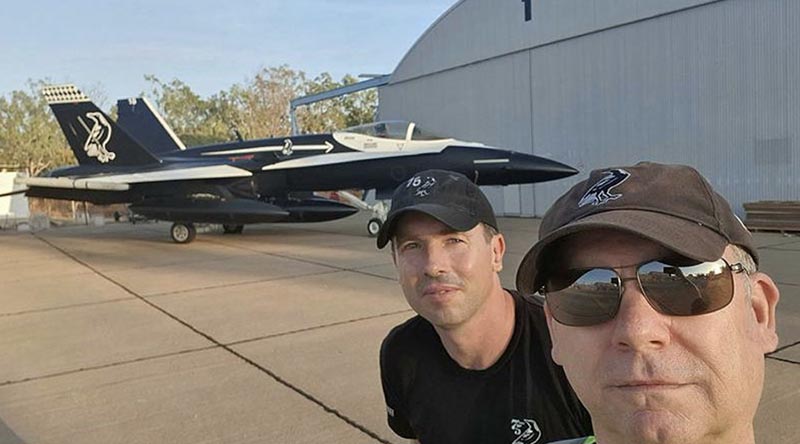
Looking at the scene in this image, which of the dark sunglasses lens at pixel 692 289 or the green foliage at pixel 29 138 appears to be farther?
the green foliage at pixel 29 138

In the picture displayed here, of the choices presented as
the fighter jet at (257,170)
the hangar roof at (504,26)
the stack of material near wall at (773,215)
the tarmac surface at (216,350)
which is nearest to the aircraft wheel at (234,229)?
the fighter jet at (257,170)

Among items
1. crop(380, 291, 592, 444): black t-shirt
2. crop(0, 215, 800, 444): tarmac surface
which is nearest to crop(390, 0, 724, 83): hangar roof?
crop(0, 215, 800, 444): tarmac surface

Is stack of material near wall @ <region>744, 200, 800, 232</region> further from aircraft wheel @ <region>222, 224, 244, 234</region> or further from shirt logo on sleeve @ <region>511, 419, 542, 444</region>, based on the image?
shirt logo on sleeve @ <region>511, 419, 542, 444</region>

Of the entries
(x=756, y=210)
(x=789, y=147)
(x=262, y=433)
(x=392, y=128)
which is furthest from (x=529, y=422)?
(x=789, y=147)

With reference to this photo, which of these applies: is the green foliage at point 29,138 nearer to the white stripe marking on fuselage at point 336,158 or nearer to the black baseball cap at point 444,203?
the white stripe marking on fuselage at point 336,158

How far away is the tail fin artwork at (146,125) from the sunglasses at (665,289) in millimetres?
23045

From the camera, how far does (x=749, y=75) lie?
15.3 meters

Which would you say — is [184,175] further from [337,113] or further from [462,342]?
[337,113]

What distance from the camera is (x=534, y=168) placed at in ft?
47.3

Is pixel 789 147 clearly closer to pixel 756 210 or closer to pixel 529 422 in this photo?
pixel 756 210

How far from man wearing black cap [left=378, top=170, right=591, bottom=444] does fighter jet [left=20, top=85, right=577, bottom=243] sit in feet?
39.2

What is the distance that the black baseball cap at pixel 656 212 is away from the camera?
102 centimetres

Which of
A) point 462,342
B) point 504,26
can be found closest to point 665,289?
point 462,342

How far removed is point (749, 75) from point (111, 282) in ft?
49.6
